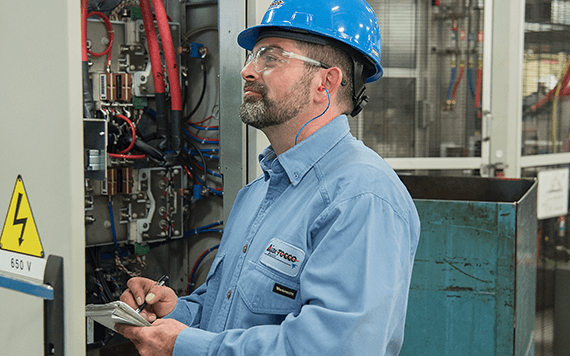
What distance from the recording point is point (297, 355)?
3.36ft

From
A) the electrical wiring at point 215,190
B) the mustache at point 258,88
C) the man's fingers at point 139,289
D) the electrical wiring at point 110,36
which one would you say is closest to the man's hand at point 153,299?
the man's fingers at point 139,289

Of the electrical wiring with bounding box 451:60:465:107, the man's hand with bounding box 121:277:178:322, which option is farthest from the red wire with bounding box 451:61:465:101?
the man's hand with bounding box 121:277:178:322

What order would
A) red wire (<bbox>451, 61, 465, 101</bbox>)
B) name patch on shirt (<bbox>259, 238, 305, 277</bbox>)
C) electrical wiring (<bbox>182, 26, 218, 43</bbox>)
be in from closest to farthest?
1. name patch on shirt (<bbox>259, 238, 305, 277</bbox>)
2. electrical wiring (<bbox>182, 26, 218, 43</bbox>)
3. red wire (<bbox>451, 61, 465, 101</bbox>)

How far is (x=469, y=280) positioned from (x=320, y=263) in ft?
3.25

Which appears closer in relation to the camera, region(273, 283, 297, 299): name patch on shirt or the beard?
region(273, 283, 297, 299): name patch on shirt

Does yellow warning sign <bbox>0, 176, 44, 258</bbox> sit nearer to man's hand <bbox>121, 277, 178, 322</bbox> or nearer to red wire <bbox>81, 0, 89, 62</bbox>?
man's hand <bbox>121, 277, 178, 322</bbox>

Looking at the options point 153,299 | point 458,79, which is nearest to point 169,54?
point 153,299

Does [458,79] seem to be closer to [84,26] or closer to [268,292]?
[84,26]

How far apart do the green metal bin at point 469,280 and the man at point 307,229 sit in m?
0.64

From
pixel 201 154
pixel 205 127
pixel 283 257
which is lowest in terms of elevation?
pixel 283 257

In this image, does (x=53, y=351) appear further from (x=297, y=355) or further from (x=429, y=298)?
(x=429, y=298)

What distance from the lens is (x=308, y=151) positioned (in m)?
1.30

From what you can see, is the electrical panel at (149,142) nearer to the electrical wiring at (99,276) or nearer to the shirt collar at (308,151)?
the electrical wiring at (99,276)

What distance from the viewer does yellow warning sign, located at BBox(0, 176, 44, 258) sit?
1339 mm
